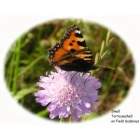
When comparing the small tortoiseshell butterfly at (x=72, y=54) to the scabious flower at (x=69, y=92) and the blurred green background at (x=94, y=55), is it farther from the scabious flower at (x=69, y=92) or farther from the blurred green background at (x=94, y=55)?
the blurred green background at (x=94, y=55)

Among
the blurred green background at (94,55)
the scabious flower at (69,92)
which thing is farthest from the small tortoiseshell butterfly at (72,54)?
the blurred green background at (94,55)

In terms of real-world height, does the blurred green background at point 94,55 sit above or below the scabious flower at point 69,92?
above

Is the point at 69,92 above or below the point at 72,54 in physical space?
below

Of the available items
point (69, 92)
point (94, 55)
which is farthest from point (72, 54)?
point (94, 55)

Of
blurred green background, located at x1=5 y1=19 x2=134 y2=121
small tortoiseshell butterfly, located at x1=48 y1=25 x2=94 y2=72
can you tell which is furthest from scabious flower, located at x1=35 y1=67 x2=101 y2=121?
blurred green background, located at x1=5 y1=19 x2=134 y2=121

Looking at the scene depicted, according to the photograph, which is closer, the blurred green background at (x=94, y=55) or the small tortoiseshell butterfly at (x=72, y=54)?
the small tortoiseshell butterfly at (x=72, y=54)

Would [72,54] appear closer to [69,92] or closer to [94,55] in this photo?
[69,92]
